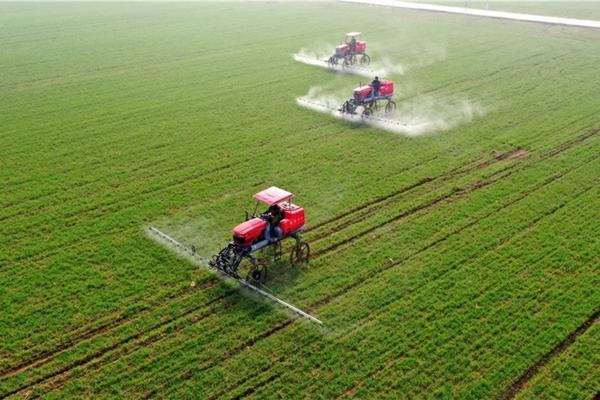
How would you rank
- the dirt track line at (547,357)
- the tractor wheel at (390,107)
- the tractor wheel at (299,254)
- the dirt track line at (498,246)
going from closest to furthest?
the dirt track line at (547,357)
the dirt track line at (498,246)
the tractor wheel at (299,254)
the tractor wheel at (390,107)

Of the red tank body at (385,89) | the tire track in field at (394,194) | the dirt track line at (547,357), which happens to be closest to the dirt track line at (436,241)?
the tire track in field at (394,194)

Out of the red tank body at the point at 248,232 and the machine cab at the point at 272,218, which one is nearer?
the red tank body at the point at 248,232

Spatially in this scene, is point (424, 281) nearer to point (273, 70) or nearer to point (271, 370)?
point (271, 370)

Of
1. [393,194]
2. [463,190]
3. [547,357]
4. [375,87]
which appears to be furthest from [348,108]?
[547,357]

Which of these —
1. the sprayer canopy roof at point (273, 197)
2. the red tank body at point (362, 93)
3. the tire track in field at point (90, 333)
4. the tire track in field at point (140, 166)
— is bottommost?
the tire track in field at point (90, 333)

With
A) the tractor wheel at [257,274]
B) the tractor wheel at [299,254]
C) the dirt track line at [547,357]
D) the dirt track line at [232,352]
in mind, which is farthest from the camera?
the tractor wheel at [299,254]

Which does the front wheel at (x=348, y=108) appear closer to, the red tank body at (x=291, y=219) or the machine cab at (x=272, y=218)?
the machine cab at (x=272, y=218)

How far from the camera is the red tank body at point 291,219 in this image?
22203 mm

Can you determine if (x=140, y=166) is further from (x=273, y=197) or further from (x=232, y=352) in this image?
(x=232, y=352)

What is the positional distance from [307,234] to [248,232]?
3.95 meters

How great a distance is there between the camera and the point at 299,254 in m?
22.5

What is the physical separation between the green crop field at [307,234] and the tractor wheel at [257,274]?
0.44 m

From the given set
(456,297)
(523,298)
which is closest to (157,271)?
(456,297)

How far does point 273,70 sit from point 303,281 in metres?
32.2
